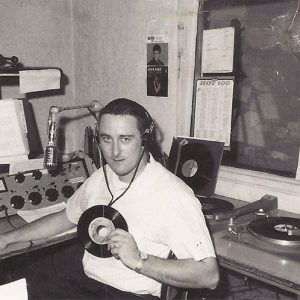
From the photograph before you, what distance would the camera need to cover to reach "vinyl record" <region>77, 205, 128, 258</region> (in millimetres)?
1496

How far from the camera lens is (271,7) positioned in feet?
6.89

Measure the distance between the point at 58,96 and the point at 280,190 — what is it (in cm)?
162

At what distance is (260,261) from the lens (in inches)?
58.1

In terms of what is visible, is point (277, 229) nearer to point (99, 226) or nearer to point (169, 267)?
point (169, 267)

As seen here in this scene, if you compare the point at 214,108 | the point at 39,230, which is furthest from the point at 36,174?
the point at 214,108

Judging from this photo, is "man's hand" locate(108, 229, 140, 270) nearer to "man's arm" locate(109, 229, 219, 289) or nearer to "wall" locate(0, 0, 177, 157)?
"man's arm" locate(109, 229, 219, 289)

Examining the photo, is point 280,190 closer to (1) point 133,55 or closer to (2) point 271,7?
(2) point 271,7

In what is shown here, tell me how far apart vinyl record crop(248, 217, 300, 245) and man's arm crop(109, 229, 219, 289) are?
0.35 meters

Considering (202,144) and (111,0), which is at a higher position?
(111,0)

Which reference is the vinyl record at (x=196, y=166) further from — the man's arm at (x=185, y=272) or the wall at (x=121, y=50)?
the man's arm at (x=185, y=272)

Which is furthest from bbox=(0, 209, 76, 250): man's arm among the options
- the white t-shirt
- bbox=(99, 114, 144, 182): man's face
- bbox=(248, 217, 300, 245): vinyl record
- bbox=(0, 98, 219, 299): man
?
bbox=(248, 217, 300, 245): vinyl record

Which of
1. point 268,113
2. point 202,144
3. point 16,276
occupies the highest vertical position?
point 268,113

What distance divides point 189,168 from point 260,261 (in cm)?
86

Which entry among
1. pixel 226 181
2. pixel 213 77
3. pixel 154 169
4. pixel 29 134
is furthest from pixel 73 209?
pixel 213 77
